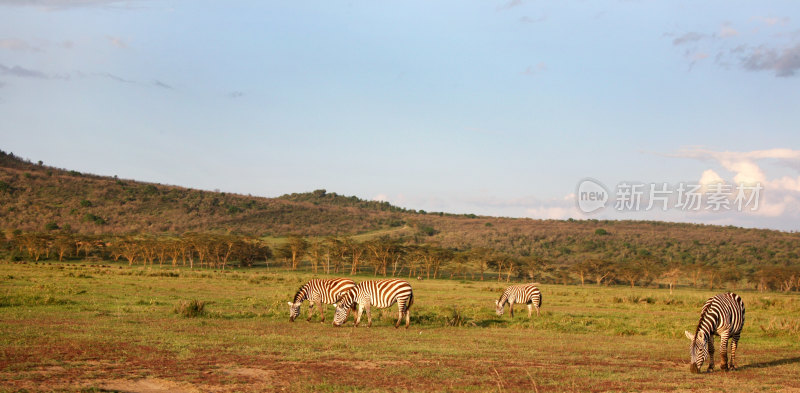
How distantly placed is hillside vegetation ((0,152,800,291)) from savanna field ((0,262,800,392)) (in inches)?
1564

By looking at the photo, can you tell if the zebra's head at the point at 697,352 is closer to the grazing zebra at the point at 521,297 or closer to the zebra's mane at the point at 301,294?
the grazing zebra at the point at 521,297

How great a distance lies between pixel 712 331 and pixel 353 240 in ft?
202

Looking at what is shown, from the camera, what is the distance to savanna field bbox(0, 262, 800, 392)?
32.2 ft

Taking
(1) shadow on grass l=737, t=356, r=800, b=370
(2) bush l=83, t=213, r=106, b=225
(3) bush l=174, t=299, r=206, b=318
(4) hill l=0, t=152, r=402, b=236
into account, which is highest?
(4) hill l=0, t=152, r=402, b=236

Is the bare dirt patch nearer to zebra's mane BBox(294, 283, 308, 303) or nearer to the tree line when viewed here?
zebra's mane BBox(294, 283, 308, 303)

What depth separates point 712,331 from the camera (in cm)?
1191

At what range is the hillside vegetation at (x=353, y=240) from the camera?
60.3 m

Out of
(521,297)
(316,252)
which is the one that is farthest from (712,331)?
(316,252)

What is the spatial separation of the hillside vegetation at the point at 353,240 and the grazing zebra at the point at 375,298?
40236mm

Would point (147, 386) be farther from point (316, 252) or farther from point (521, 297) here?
point (316, 252)

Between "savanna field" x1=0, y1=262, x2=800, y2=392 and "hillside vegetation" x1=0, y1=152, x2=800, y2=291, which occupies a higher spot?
"hillside vegetation" x1=0, y1=152, x2=800, y2=291

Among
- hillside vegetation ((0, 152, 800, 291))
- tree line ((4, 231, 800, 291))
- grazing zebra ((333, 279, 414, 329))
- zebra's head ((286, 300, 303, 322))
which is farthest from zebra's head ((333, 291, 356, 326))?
hillside vegetation ((0, 152, 800, 291))

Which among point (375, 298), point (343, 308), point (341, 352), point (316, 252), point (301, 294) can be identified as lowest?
point (341, 352)

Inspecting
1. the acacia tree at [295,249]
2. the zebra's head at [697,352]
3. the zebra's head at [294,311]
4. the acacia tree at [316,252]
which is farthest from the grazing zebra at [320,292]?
the acacia tree at [295,249]
